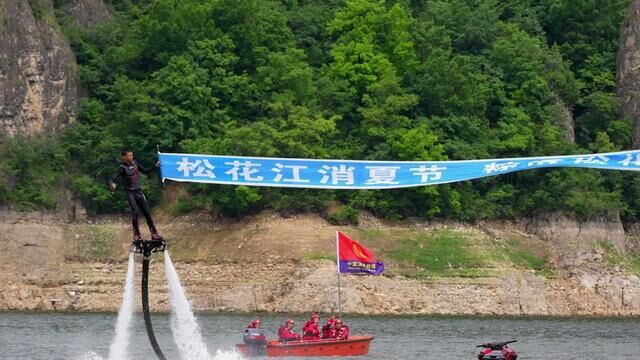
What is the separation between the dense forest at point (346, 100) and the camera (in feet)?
370

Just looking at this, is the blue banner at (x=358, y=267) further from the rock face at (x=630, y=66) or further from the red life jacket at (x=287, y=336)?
the rock face at (x=630, y=66)

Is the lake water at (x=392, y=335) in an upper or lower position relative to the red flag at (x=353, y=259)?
lower

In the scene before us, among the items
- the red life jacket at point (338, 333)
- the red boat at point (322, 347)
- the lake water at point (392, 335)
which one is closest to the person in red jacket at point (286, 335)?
the red boat at point (322, 347)

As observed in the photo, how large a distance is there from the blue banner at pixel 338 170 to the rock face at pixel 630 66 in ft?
232

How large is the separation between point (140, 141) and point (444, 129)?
22.3 metres

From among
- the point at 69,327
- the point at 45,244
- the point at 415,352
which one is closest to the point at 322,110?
the point at 45,244

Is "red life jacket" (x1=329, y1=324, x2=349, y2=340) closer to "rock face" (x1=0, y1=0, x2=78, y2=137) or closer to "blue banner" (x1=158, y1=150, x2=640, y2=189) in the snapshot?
"blue banner" (x1=158, y1=150, x2=640, y2=189)

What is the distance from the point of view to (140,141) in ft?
373

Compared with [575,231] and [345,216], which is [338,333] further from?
[575,231]

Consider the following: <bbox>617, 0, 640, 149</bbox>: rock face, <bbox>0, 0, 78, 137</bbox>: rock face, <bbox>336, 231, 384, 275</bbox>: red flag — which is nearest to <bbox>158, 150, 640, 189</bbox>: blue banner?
<bbox>336, 231, 384, 275</bbox>: red flag

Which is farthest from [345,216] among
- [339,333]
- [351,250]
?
[351,250]

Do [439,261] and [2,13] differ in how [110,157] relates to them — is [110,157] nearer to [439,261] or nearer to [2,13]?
[2,13]

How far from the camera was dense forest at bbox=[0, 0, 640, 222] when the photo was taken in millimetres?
112688

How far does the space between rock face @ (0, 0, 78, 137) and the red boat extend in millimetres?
49749
